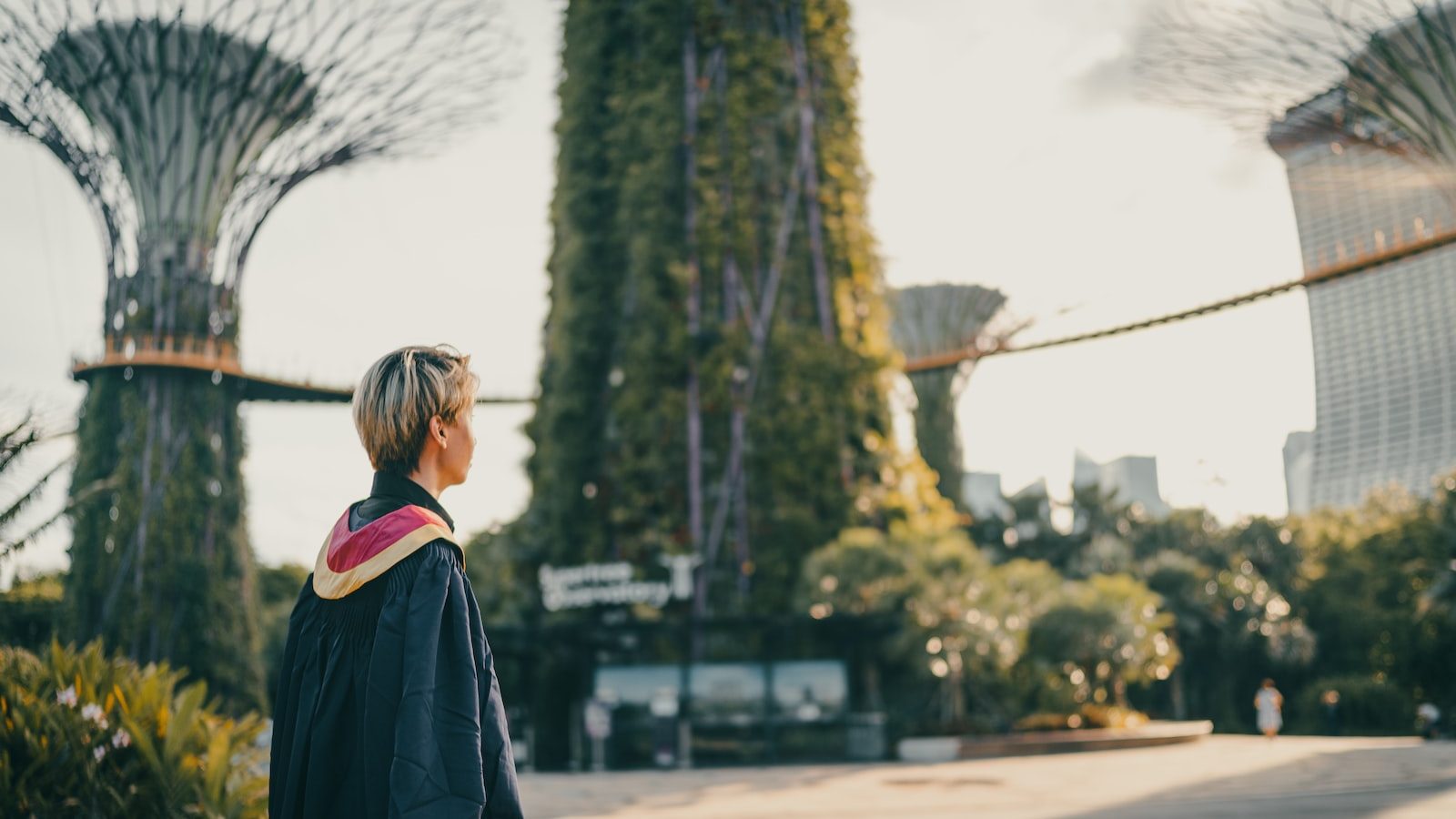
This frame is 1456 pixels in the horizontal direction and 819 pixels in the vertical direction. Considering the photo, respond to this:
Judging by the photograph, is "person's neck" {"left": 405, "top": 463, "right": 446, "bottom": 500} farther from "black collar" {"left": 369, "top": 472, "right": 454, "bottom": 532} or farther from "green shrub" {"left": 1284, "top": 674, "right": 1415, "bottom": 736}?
"green shrub" {"left": 1284, "top": 674, "right": 1415, "bottom": 736}

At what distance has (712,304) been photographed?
3416 cm

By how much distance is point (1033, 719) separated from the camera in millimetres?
28672

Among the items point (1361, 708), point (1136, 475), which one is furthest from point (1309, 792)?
point (1136, 475)

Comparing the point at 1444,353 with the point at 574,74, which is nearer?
the point at 574,74

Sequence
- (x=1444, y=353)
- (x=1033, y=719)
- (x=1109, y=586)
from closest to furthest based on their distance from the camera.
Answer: (x=1033, y=719) → (x=1109, y=586) → (x=1444, y=353)

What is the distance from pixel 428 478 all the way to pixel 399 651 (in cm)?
49

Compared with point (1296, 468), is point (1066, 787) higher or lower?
lower

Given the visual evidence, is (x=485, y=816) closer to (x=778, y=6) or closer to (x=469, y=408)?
(x=469, y=408)

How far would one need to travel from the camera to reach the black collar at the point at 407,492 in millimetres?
3115

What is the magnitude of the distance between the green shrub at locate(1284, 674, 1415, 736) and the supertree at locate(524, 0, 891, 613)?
16936 millimetres

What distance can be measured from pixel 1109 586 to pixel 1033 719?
196 inches

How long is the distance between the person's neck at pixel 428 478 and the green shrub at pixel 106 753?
19.0 feet

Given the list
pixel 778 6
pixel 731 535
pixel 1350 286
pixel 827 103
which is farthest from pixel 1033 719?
pixel 1350 286

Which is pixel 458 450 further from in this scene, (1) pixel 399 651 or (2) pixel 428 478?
(1) pixel 399 651
